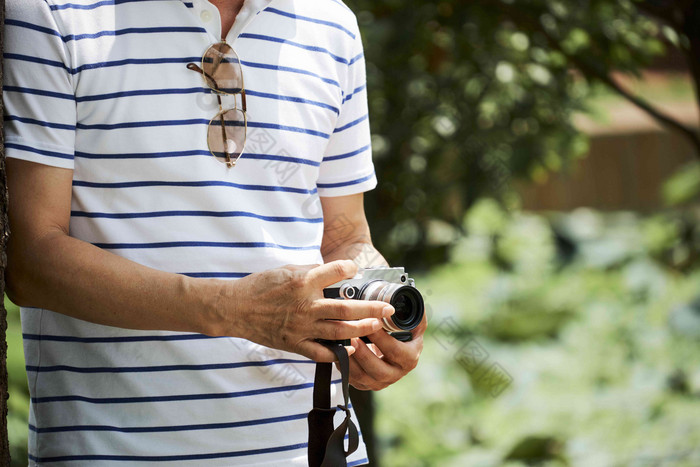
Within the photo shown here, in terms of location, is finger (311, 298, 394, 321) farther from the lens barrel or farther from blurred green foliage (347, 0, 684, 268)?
blurred green foliage (347, 0, 684, 268)

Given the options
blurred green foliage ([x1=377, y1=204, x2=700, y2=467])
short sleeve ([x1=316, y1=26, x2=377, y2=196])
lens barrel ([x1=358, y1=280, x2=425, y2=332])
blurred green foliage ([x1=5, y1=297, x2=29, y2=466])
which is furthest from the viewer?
blurred green foliage ([x1=377, y1=204, x2=700, y2=467])

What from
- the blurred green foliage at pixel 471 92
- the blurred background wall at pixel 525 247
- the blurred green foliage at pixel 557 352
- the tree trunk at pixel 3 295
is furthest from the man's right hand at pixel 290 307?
the blurred green foliage at pixel 557 352

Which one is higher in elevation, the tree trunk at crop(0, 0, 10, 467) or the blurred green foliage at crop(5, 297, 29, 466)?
the tree trunk at crop(0, 0, 10, 467)

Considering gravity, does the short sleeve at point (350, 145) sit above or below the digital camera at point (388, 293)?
above

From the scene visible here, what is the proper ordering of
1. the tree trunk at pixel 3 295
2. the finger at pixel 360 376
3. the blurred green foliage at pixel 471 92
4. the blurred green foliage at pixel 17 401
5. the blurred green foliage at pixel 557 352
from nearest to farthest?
the tree trunk at pixel 3 295
the finger at pixel 360 376
the blurred green foliage at pixel 17 401
the blurred green foliage at pixel 471 92
the blurred green foliage at pixel 557 352

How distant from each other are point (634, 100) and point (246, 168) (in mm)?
1854

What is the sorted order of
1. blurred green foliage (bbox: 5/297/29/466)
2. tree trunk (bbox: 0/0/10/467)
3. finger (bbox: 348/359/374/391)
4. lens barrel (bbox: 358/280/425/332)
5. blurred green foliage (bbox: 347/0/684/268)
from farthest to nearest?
1. blurred green foliage (bbox: 347/0/684/268)
2. blurred green foliage (bbox: 5/297/29/466)
3. finger (bbox: 348/359/374/391)
4. lens barrel (bbox: 358/280/425/332)
5. tree trunk (bbox: 0/0/10/467)

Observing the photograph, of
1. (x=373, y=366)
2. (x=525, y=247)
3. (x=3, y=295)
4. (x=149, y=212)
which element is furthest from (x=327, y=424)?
(x=525, y=247)

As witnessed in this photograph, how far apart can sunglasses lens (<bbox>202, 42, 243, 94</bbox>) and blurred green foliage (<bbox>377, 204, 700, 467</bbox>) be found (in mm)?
1847

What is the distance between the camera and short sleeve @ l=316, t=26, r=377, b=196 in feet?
5.20

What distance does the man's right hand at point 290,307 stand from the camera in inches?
47.9

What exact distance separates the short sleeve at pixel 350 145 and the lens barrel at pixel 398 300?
335 millimetres

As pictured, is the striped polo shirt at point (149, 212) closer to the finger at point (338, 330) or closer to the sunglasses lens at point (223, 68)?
the sunglasses lens at point (223, 68)

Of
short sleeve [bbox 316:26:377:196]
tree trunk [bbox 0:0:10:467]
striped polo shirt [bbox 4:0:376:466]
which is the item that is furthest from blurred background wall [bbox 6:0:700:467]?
tree trunk [bbox 0:0:10:467]
